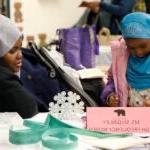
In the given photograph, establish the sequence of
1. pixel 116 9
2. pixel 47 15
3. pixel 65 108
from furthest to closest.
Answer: pixel 47 15 → pixel 116 9 → pixel 65 108

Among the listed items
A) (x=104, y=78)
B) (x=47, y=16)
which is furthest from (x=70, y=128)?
(x=47, y=16)

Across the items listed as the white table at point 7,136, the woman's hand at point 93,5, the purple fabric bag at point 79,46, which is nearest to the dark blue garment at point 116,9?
the woman's hand at point 93,5

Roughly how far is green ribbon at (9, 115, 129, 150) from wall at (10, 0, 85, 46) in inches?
126

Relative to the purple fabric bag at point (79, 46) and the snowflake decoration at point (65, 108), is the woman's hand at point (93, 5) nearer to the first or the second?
the purple fabric bag at point (79, 46)

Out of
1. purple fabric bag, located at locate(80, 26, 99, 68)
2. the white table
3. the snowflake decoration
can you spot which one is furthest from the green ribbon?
purple fabric bag, located at locate(80, 26, 99, 68)

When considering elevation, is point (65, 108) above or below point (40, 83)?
above

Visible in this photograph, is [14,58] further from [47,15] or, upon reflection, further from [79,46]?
[47,15]

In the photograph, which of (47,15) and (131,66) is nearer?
(131,66)

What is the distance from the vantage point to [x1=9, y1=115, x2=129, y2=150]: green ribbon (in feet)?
4.04

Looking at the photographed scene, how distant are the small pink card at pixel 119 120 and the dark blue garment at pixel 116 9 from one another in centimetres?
285

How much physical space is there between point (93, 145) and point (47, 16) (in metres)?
3.56

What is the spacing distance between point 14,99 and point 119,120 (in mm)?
485

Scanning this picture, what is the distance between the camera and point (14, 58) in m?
2.01

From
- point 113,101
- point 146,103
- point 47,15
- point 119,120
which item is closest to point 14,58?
point 113,101
